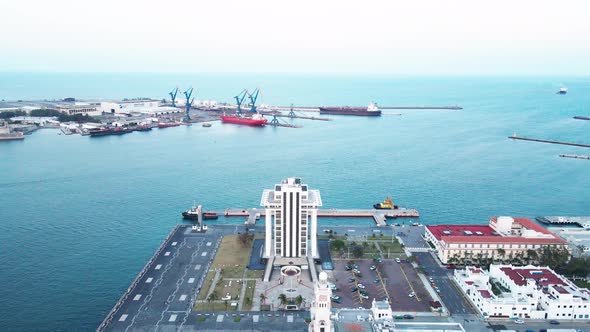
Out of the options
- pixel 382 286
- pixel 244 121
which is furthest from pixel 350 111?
pixel 382 286

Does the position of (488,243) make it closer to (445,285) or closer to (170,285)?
(445,285)

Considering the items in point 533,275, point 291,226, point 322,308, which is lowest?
point 533,275

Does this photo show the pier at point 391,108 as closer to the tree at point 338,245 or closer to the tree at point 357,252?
the tree at point 338,245

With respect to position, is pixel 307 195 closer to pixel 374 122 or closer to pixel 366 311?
pixel 366 311

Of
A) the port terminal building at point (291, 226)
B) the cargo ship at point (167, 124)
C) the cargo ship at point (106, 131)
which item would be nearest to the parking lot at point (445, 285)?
the port terminal building at point (291, 226)

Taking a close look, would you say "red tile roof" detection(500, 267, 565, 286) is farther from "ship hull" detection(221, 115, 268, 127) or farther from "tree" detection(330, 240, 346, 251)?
"ship hull" detection(221, 115, 268, 127)

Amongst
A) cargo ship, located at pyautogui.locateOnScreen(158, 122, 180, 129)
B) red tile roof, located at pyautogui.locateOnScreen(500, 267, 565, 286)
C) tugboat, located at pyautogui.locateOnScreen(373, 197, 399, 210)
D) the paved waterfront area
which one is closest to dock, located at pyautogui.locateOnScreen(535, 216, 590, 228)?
tugboat, located at pyautogui.locateOnScreen(373, 197, 399, 210)

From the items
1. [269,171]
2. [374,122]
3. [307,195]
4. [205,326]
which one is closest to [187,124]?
[374,122]
